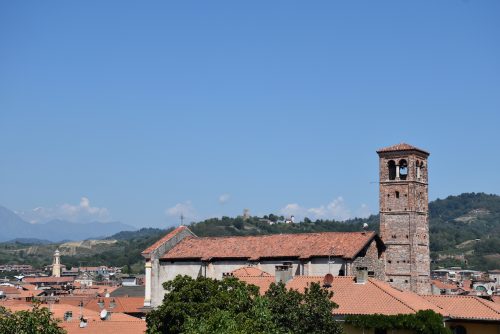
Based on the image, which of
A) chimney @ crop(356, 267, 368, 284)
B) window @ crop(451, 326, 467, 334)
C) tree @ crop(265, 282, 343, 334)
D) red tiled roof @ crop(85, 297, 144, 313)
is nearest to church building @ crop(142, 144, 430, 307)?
chimney @ crop(356, 267, 368, 284)

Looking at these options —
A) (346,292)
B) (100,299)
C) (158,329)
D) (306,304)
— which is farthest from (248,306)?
(100,299)

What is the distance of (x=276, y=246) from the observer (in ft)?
189

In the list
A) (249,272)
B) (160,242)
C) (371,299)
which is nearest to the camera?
(371,299)

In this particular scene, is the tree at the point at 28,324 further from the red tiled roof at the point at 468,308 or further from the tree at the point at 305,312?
the red tiled roof at the point at 468,308

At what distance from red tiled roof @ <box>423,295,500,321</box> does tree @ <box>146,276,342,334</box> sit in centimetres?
1048

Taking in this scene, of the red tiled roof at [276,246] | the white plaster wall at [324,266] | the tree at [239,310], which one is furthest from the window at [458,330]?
the tree at [239,310]

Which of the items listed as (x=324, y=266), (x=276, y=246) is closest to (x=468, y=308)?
(x=324, y=266)

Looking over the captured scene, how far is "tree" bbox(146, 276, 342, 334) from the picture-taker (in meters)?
33.1

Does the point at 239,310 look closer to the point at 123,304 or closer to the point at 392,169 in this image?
the point at 392,169

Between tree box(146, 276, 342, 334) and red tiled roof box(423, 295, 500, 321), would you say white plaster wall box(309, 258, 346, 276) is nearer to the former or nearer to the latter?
red tiled roof box(423, 295, 500, 321)

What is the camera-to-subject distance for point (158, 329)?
40.3 meters

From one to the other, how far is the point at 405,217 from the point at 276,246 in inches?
384

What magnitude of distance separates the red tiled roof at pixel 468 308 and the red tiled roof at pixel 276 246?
805cm

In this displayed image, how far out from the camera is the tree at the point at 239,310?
33.1 metres
